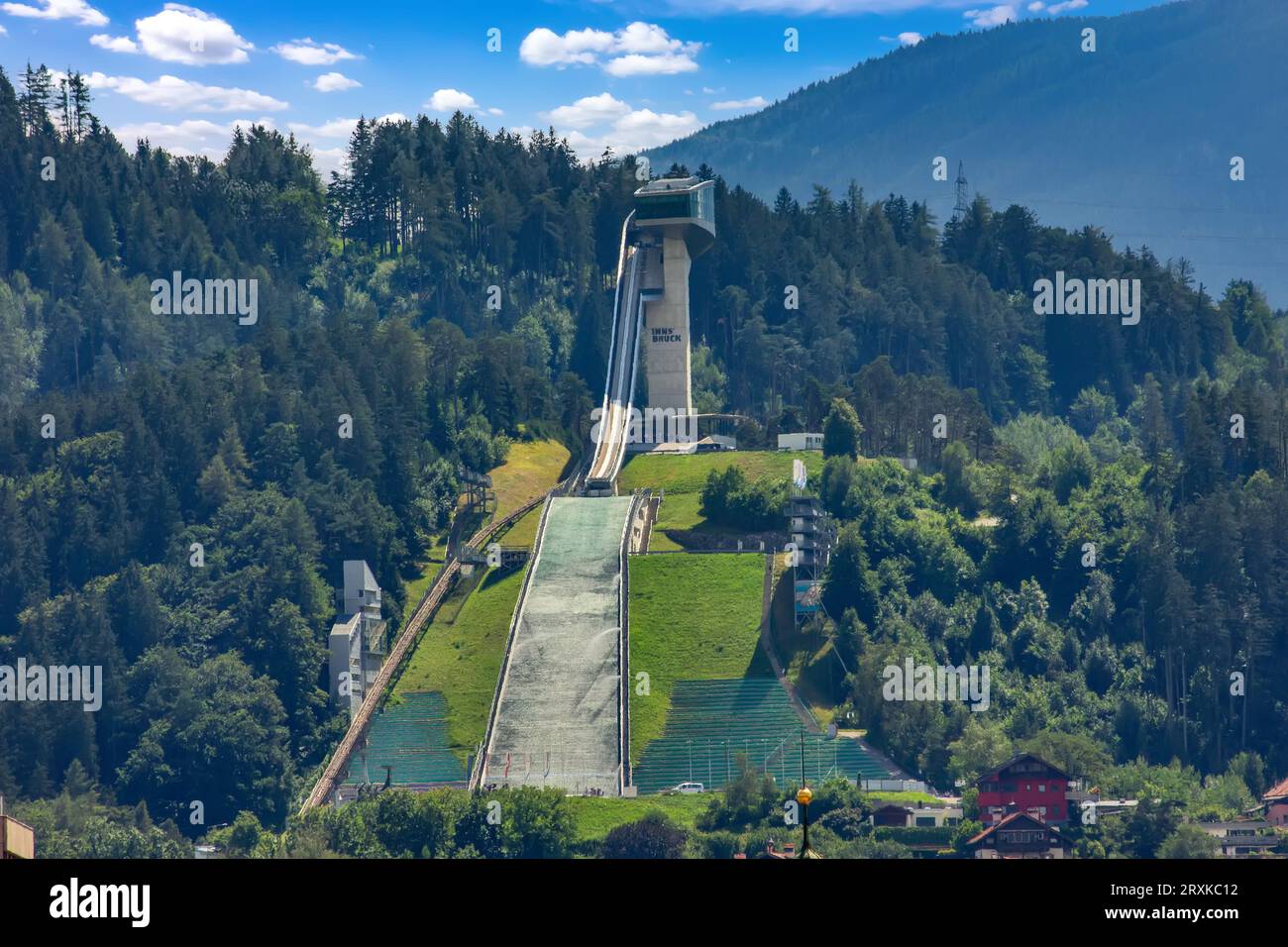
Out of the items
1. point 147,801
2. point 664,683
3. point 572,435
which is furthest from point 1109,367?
point 147,801

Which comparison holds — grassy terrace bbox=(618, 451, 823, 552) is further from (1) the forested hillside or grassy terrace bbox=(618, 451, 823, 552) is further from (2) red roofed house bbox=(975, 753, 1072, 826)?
(2) red roofed house bbox=(975, 753, 1072, 826)

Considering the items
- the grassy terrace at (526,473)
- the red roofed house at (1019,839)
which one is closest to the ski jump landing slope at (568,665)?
the grassy terrace at (526,473)

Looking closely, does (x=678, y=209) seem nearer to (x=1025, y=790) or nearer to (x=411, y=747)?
(x=411, y=747)

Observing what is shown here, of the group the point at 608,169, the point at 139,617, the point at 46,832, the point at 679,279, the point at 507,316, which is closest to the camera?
the point at 46,832

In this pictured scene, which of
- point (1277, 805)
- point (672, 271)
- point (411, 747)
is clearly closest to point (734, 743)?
point (411, 747)

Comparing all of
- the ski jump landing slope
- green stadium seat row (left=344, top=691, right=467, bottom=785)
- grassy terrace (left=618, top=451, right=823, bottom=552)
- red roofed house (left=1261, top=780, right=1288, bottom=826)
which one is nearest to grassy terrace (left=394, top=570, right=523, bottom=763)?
green stadium seat row (left=344, top=691, right=467, bottom=785)

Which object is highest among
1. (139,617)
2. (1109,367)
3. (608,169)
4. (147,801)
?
(608,169)

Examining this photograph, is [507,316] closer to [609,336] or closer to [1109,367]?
[609,336]
